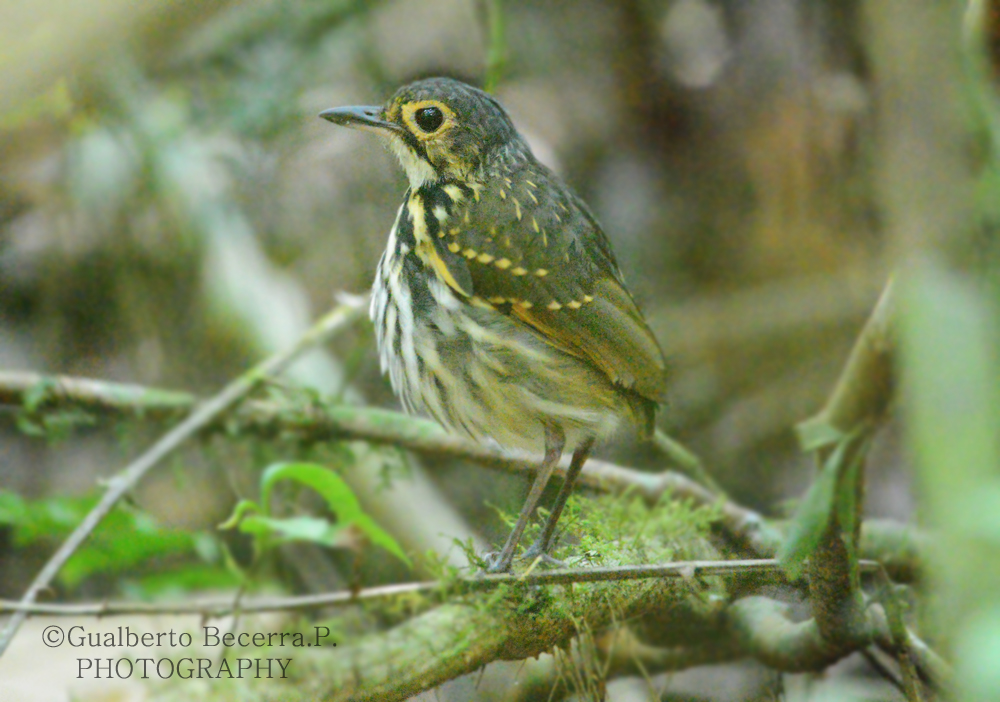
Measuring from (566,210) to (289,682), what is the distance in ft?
2.27

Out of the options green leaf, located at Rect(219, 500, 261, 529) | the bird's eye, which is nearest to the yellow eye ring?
the bird's eye

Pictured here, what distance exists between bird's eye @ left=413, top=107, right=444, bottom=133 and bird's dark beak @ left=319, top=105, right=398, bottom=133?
0.11ft

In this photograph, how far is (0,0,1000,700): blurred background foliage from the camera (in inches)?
62.6

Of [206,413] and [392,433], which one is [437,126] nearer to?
[392,433]

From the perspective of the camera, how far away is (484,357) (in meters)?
1.16

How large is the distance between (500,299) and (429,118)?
0.25m

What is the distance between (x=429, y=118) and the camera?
1107 millimetres

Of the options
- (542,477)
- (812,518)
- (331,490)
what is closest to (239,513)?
(331,490)

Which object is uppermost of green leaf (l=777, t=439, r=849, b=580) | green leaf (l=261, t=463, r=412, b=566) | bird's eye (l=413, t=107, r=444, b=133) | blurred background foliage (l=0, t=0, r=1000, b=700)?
blurred background foliage (l=0, t=0, r=1000, b=700)

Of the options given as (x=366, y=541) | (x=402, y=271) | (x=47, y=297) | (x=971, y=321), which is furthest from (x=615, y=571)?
(x=47, y=297)

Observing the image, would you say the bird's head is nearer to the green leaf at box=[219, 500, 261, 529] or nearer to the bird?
the bird

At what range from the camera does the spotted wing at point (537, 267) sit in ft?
3.79

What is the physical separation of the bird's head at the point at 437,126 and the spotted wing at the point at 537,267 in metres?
0.03

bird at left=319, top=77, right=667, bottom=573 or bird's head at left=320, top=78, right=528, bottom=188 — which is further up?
bird's head at left=320, top=78, right=528, bottom=188
